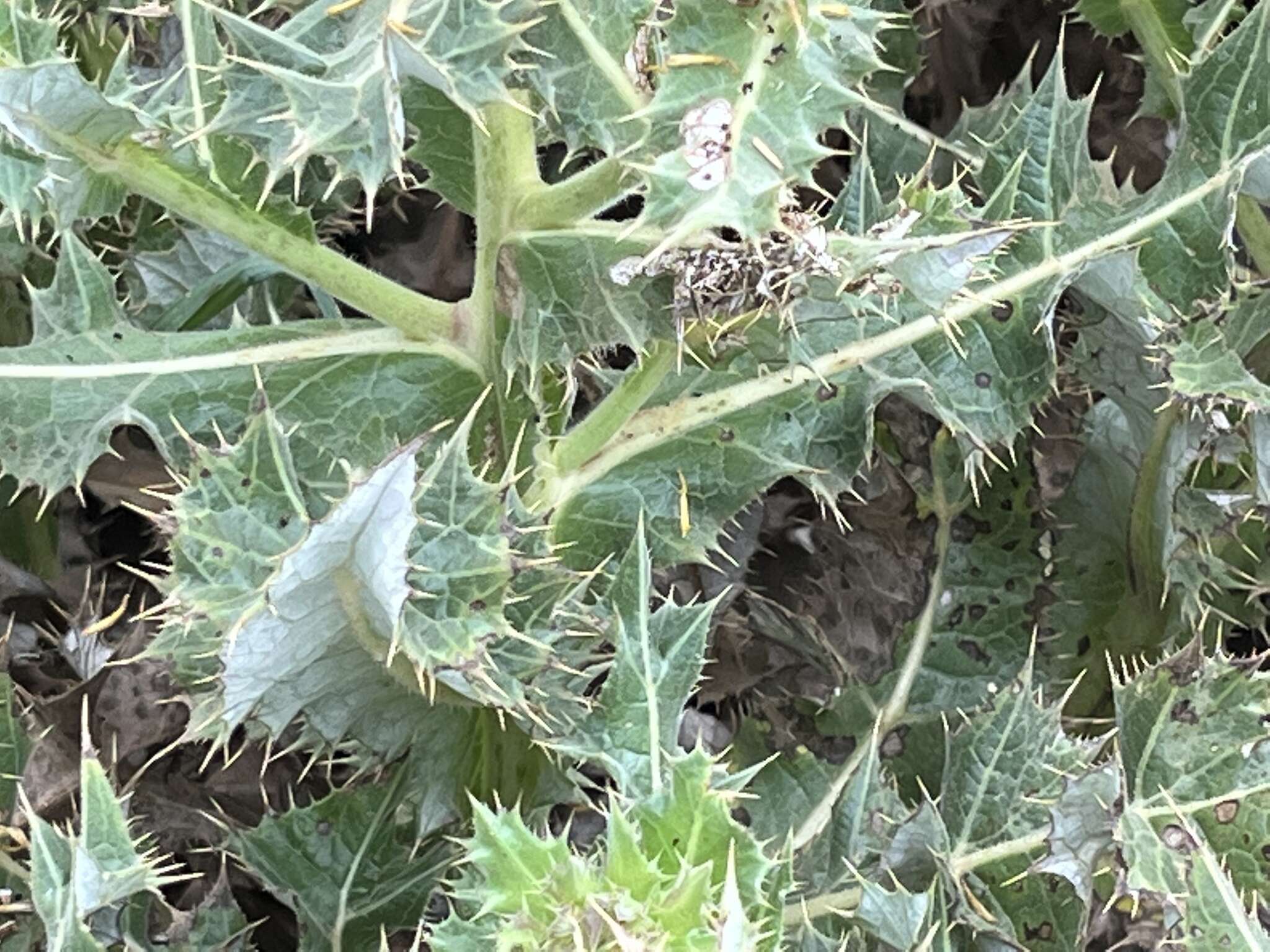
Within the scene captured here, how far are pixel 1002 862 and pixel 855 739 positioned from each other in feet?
0.80

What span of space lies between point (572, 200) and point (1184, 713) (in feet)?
1.92

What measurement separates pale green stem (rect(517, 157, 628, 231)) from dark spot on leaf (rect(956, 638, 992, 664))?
0.57m

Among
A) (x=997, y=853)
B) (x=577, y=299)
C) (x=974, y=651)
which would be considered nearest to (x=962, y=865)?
(x=997, y=853)

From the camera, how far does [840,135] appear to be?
1.34 metres

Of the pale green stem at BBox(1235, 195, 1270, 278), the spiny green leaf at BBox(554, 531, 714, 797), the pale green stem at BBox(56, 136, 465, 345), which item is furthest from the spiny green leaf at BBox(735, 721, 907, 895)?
the pale green stem at BBox(1235, 195, 1270, 278)

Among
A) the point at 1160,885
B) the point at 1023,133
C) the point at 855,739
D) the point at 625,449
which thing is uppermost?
the point at 1023,133

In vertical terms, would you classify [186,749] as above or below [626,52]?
below

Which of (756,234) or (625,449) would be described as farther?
(625,449)

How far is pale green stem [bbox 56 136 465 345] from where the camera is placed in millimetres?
906

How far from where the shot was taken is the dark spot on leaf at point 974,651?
1230 mm

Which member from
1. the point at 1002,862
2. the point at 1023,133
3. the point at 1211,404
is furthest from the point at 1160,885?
the point at 1023,133

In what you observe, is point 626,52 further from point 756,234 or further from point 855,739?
point 855,739

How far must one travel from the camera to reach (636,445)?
1.04 metres

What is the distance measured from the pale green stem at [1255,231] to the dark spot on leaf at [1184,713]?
18.1 inches
